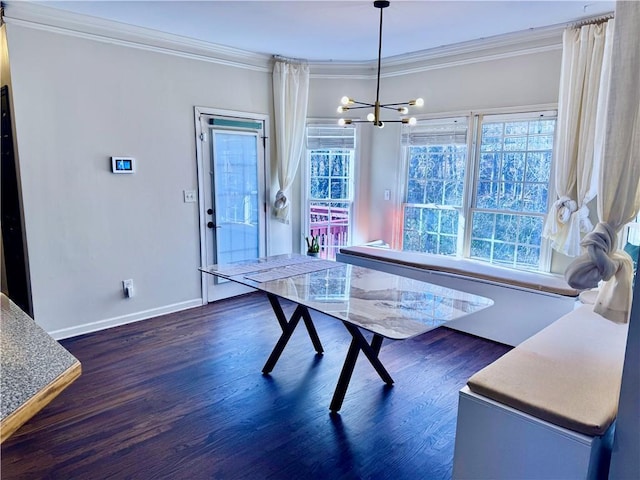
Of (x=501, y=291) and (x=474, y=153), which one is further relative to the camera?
(x=474, y=153)

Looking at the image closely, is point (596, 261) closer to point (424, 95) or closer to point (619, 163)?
point (619, 163)

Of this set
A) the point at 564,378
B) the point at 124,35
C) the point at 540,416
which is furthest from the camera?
the point at 124,35

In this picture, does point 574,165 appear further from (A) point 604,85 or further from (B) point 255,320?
(B) point 255,320

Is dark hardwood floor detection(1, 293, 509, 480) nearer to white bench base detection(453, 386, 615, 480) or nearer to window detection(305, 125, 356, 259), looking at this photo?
white bench base detection(453, 386, 615, 480)

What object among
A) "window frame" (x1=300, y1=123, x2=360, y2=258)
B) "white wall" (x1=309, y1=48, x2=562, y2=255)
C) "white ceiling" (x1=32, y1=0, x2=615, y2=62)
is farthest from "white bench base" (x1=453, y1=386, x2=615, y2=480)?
"window frame" (x1=300, y1=123, x2=360, y2=258)

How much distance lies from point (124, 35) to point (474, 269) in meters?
3.69

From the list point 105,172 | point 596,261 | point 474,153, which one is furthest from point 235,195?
point 596,261

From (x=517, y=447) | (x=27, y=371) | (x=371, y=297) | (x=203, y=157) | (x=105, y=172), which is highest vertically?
(x=203, y=157)

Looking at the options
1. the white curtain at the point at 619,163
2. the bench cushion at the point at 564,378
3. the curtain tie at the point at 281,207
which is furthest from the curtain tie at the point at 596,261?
the curtain tie at the point at 281,207

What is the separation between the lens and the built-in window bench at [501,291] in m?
3.30

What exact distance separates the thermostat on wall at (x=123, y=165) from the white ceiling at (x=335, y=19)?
3.74 feet

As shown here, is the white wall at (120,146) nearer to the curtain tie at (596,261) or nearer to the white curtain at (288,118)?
the white curtain at (288,118)

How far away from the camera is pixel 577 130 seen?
11.1 ft

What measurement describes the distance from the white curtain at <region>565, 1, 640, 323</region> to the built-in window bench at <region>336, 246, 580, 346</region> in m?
1.30
